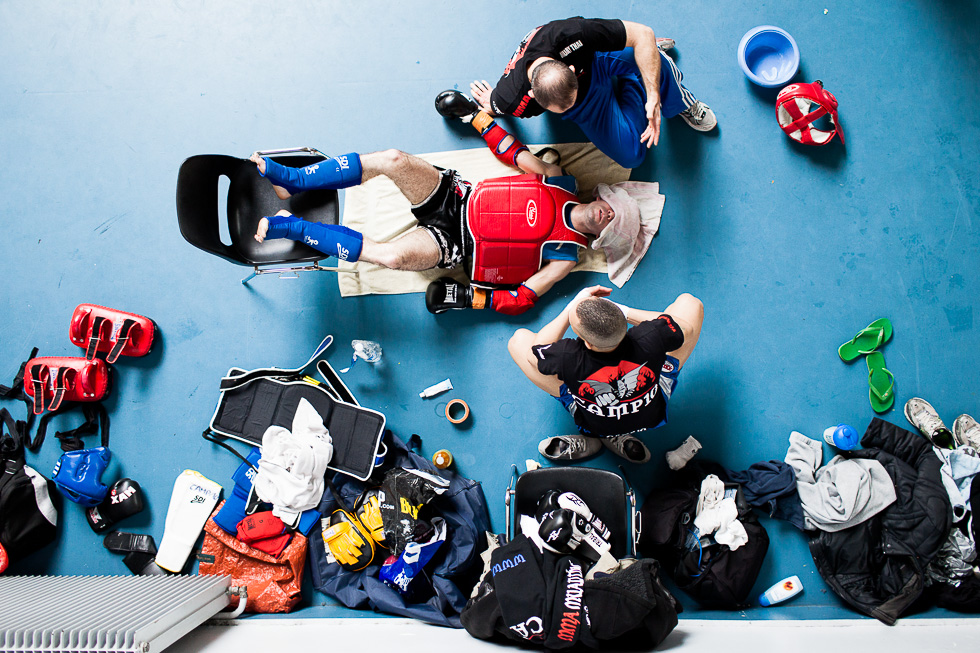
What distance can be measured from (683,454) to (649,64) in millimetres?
2119

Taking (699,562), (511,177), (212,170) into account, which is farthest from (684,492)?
(212,170)

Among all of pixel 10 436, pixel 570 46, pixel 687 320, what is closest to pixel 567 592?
pixel 687 320

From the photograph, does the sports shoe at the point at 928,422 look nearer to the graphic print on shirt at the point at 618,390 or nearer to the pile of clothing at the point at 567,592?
the graphic print on shirt at the point at 618,390

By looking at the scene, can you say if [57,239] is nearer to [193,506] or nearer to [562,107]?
[193,506]

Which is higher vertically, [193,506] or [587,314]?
[587,314]

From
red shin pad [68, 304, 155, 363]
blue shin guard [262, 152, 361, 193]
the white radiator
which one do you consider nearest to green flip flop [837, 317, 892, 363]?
blue shin guard [262, 152, 361, 193]

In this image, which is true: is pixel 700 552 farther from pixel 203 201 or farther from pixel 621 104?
pixel 203 201

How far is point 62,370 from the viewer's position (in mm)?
3457

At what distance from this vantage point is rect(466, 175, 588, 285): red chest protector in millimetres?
3127

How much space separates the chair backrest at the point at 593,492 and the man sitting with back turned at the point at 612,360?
235 mm

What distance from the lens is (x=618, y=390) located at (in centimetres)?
262

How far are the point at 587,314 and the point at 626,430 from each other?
73cm

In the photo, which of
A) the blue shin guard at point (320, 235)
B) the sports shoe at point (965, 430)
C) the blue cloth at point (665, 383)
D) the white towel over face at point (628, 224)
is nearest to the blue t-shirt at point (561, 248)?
the white towel over face at point (628, 224)

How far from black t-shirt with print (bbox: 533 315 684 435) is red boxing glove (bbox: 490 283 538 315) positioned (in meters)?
0.57
